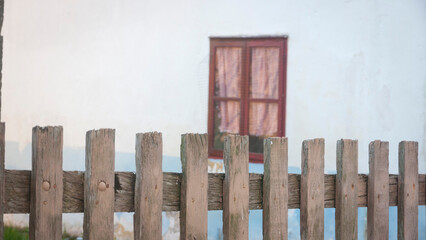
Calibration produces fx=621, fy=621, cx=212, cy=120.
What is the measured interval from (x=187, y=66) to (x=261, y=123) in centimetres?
105

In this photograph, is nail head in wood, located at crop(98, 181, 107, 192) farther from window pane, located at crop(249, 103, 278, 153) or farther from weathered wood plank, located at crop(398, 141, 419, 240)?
window pane, located at crop(249, 103, 278, 153)

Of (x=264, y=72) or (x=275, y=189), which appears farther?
(x=264, y=72)

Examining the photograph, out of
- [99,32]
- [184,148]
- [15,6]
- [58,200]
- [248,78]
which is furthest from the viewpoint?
[15,6]

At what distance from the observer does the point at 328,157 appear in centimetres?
647

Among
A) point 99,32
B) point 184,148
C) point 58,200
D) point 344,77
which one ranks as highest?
point 99,32

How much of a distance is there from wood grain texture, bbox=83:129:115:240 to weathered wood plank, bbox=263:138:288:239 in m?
0.81

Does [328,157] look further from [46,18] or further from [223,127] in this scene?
[46,18]

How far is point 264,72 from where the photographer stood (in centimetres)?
679

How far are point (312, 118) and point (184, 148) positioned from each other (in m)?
3.86

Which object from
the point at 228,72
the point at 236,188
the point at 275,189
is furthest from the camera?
the point at 228,72

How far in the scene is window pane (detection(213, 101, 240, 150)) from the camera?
6.95 metres

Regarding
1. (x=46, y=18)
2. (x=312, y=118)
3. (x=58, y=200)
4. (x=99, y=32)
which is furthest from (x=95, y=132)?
(x=46, y=18)

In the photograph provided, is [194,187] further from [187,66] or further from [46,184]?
[187,66]

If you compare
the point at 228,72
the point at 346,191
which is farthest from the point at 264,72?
the point at 346,191
